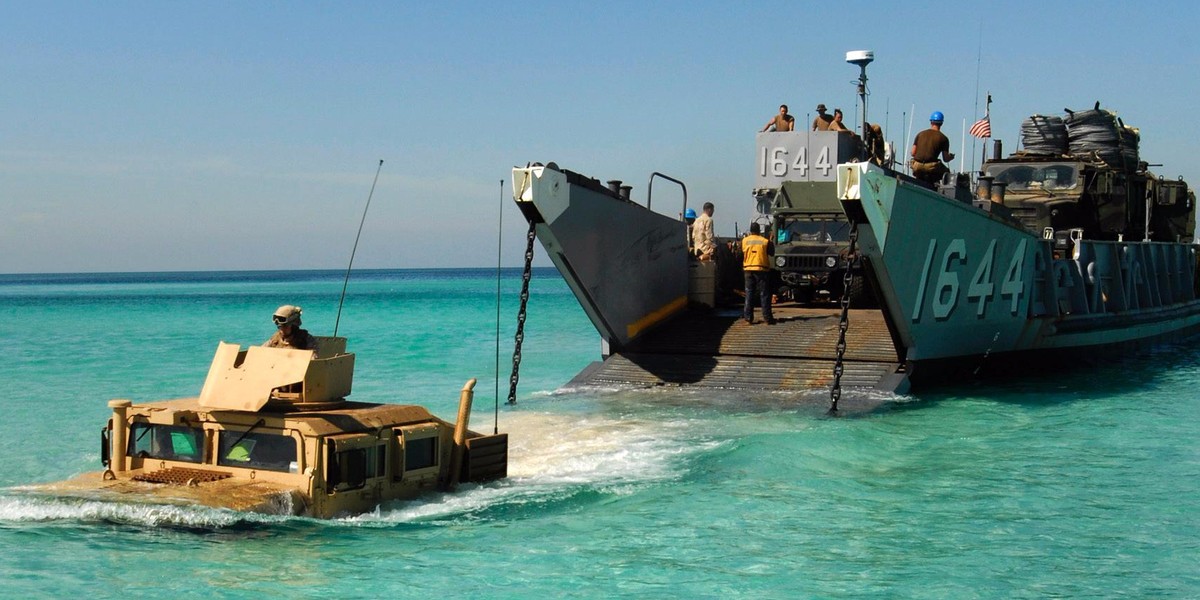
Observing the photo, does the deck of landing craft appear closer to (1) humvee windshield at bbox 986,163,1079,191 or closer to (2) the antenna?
(2) the antenna

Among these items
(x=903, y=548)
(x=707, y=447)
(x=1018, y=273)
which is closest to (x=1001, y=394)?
(x=1018, y=273)

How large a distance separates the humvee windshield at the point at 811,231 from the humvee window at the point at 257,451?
1082cm

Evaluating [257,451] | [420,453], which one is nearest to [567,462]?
[420,453]

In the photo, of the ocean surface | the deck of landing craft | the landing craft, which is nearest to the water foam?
the ocean surface

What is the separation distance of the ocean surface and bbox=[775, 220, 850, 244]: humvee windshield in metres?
2.71

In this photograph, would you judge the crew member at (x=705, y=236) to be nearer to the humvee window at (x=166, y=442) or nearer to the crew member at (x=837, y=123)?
the crew member at (x=837, y=123)

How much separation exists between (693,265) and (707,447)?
7.06 meters

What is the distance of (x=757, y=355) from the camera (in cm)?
1753

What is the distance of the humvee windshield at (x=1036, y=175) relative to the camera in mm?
23688

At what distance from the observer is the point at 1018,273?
61.7 ft

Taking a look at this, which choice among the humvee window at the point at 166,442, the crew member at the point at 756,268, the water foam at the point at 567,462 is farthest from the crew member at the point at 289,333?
the crew member at the point at 756,268

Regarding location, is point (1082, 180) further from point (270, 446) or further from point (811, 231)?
point (270, 446)

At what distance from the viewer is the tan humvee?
9.22m

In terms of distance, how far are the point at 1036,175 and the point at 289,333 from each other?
55.6 feet
